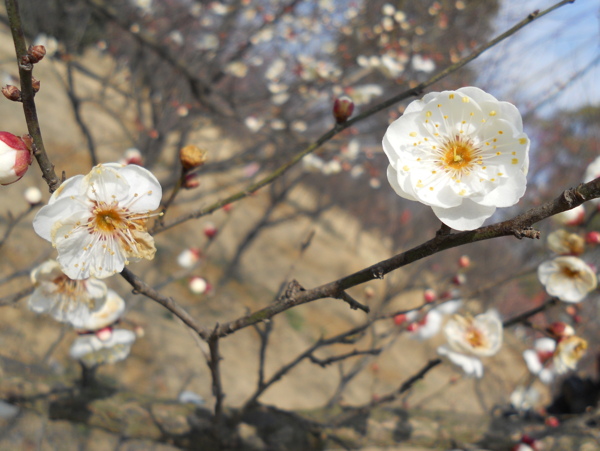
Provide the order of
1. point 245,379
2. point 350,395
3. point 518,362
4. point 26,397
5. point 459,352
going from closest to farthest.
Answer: point 26,397 < point 459,352 < point 245,379 < point 350,395 < point 518,362

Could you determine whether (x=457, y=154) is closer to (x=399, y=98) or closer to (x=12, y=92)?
(x=399, y=98)

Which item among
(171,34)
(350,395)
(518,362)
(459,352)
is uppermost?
(171,34)

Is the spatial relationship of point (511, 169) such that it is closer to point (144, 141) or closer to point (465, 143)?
point (465, 143)

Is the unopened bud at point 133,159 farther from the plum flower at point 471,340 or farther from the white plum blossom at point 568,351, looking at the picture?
the white plum blossom at point 568,351

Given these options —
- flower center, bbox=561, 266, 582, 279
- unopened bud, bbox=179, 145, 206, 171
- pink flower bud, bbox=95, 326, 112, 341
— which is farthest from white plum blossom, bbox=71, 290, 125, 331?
flower center, bbox=561, 266, 582, 279

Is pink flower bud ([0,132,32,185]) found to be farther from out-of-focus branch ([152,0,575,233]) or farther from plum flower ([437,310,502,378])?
plum flower ([437,310,502,378])

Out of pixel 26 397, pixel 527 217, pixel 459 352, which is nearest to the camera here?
pixel 527 217

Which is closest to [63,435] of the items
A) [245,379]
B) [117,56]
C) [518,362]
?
[245,379]

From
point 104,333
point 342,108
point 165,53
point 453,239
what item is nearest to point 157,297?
point 453,239
